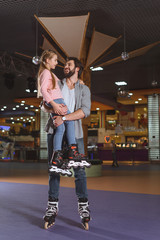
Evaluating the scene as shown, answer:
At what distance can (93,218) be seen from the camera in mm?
2990

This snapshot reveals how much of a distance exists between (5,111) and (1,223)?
26.2 metres

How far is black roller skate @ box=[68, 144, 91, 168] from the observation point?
242 cm

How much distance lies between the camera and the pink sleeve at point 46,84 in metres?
2.42

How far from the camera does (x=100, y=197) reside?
4.43 meters

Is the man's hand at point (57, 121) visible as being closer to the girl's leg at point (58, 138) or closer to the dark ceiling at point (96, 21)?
the girl's leg at point (58, 138)

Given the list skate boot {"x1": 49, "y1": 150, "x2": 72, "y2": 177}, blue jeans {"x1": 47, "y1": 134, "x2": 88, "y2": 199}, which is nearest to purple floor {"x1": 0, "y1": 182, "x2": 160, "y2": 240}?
blue jeans {"x1": 47, "y1": 134, "x2": 88, "y2": 199}

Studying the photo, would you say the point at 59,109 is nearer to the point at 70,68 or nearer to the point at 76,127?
the point at 76,127

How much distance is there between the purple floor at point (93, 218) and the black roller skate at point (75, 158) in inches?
21.5

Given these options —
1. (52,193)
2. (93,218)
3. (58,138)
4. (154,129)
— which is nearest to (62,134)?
(58,138)

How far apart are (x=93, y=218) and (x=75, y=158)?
0.87m

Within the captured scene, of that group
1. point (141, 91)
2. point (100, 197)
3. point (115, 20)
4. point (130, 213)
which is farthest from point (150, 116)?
point (130, 213)

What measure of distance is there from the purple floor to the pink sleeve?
3.52 feet

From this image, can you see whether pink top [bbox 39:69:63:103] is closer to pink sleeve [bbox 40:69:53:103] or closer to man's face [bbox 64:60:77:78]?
pink sleeve [bbox 40:69:53:103]

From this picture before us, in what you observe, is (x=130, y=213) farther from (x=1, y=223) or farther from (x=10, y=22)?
(x=10, y=22)
